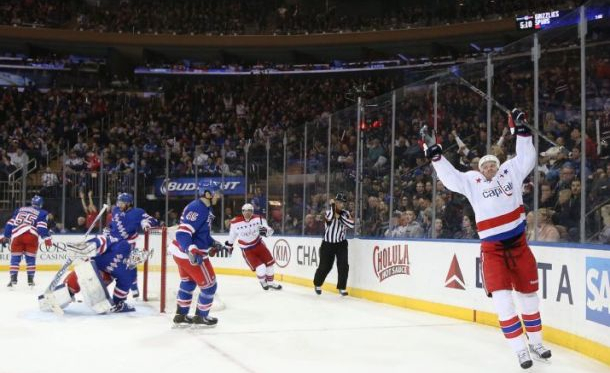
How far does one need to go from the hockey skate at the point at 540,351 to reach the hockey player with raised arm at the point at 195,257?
321cm

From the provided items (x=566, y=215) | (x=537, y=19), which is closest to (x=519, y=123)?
(x=566, y=215)

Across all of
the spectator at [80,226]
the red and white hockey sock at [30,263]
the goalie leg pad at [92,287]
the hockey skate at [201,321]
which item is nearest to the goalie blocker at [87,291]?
the goalie leg pad at [92,287]

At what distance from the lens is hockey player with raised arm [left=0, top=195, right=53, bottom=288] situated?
12091 millimetres

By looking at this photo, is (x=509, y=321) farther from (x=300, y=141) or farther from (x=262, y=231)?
(x=300, y=141)

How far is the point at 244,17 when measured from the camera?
27391 mm

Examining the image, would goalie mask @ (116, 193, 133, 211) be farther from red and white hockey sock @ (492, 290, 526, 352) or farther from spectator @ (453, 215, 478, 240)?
red and white hockey sock @ (492, 290, 526, 352)

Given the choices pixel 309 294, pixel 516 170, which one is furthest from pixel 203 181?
pixel 516 170

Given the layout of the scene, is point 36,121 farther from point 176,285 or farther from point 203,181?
point 176,285

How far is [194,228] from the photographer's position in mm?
7195

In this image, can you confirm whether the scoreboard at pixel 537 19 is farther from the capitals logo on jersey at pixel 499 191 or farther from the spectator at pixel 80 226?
the capitals logo on jersey at pixel 499 191

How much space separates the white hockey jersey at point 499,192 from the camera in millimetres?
5672

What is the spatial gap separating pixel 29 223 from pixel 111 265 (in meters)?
4.32

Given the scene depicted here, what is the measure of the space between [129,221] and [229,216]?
756 cm

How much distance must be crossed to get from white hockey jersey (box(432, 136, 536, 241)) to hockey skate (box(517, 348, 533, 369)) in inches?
35.3
